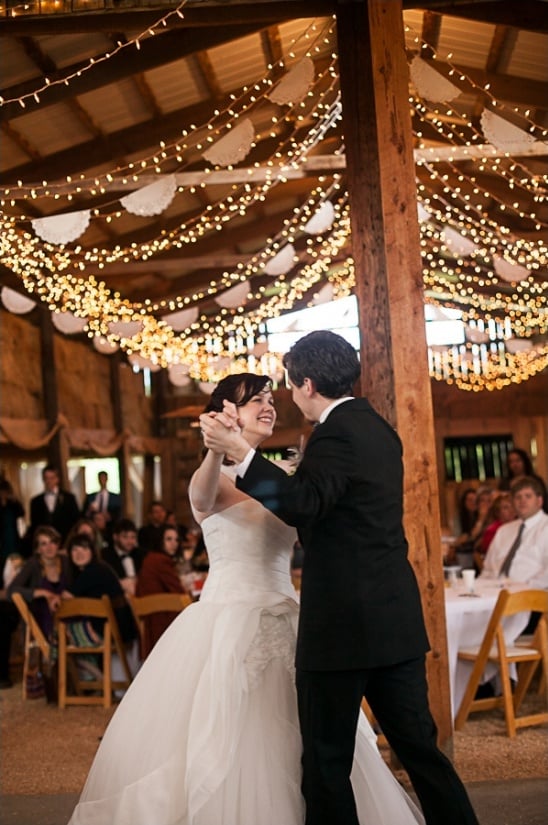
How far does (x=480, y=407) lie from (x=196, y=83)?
9.13 metres

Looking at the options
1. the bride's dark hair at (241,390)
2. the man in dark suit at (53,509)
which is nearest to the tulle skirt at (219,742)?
the bride's dark hair at (241,390)

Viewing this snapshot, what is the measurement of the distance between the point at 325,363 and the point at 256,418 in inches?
24.2

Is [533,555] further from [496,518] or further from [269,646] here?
[269,646]

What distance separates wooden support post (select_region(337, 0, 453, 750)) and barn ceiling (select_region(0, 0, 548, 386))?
1.68ft

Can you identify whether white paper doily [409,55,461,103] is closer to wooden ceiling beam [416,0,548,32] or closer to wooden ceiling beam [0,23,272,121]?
wooden ceiling beam [416,0,548,32]

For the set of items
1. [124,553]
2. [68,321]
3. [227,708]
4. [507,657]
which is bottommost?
[507,657]

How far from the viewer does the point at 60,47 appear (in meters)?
7.64

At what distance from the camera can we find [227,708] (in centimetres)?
299

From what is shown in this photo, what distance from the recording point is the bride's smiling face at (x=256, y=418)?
10.7 feet

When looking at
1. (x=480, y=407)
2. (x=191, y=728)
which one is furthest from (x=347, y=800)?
(x=480, y=407)

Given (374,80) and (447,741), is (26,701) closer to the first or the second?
(447,741)

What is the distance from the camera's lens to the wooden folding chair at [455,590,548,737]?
16.8ft

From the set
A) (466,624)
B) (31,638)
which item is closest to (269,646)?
(466,624)

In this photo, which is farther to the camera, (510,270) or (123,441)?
(123,441)
